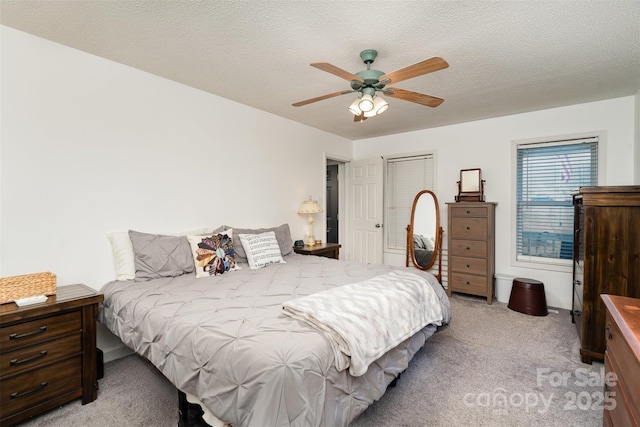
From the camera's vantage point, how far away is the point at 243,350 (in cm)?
130

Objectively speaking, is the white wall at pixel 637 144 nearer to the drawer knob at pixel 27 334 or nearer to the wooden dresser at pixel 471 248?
the wooden dresser at pixel 471 248

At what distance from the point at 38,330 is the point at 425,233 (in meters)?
4.32

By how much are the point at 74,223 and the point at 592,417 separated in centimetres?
371

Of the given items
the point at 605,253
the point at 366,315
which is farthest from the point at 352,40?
the point at 605,253

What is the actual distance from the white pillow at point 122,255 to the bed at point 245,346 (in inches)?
1.8

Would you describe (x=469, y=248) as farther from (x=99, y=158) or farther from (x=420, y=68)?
(x=99, y=158)

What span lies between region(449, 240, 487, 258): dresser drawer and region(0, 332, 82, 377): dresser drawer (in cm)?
397

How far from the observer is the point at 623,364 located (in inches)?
42.2

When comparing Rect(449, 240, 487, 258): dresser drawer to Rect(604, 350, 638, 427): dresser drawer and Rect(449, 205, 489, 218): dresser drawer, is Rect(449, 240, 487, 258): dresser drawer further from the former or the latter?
Rect(604, 350, 638, 427): dresser drawer

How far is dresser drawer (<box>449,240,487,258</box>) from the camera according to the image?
3859mm

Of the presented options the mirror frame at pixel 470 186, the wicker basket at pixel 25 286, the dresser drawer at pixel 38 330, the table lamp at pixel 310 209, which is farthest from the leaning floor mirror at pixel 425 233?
the wicker basket at pixel 25 286

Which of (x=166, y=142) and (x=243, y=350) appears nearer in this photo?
(x=243, y=350)

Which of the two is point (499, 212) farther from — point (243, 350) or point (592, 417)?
point (243, 350)

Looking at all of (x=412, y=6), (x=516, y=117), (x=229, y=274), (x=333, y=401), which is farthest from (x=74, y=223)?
(x=516, y=117)
